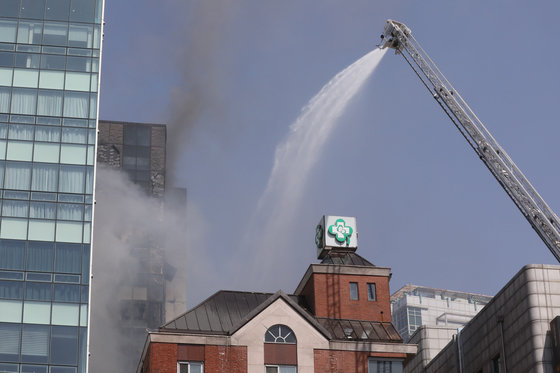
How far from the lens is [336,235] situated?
9044 cm

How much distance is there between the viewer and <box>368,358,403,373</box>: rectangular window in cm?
7981

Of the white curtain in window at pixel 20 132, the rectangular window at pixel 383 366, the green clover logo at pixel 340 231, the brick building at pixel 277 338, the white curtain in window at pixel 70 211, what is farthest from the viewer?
the green clover logo at pixel 340 231

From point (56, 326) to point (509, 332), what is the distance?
32688 mm

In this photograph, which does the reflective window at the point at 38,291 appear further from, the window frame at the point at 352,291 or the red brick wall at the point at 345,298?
the window frame at the point at 352,291

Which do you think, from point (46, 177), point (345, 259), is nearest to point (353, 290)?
point (345, 259)

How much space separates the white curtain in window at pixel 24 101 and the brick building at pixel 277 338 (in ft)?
70.6

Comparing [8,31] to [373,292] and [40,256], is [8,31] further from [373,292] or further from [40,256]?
[373,292]

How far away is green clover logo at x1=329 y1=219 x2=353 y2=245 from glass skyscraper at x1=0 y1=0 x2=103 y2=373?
66.3 ft

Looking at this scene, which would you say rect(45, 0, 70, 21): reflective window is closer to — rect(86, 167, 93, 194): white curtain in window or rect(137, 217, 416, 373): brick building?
rect(86, 167, 93, 194): white curtain in window

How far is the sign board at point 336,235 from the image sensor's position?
295 feet

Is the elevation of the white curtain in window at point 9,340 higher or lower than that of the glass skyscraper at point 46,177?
lower

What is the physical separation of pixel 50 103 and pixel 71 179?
6956 millimetres

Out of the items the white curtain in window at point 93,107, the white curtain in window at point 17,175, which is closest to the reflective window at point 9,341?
the white curtain in window at point 17,175

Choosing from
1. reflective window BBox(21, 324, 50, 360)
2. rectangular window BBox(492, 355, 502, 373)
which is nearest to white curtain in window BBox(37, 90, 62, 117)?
reflective window BBox(21, 324, 50, 360)
